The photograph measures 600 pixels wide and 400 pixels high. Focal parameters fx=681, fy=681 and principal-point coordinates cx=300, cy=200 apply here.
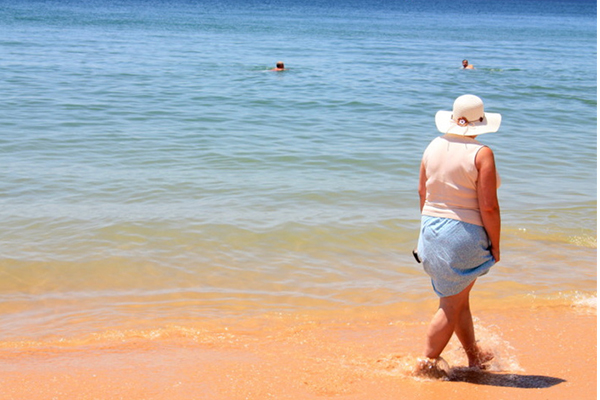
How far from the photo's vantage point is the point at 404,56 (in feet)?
88.3

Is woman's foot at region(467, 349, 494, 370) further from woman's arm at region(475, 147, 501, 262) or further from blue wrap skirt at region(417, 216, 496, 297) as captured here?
woman's arm at region(475, 147, 501, 262)

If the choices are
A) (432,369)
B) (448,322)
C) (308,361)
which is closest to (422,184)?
(448,322)

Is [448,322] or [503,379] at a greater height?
[448,322]

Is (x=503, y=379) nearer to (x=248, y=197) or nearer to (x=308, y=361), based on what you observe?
(x=308, y=361)

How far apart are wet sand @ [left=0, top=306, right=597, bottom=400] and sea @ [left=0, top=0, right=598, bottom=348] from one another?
0.21 meters

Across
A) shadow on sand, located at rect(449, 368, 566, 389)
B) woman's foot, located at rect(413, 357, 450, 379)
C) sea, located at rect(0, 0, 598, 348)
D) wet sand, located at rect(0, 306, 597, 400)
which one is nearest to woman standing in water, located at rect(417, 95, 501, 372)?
woman's foot, located at rect(413, 357, 450, 379)

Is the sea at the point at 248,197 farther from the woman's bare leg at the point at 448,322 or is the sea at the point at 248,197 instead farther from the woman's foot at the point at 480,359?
the woman's bare leg at the point at 448,322

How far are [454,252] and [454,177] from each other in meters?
0.39

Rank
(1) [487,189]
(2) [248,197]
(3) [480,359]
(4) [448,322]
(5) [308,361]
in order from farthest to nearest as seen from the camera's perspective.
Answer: (2) [248,197], (5) [308,361], (3) [480,359], (4) [448,322], (1) [487,189]

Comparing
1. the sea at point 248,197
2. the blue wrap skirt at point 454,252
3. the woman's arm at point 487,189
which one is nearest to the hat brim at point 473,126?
the woman's arm at point 487,189

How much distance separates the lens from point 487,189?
11.1 ft

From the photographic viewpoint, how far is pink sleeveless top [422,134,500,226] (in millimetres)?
3434

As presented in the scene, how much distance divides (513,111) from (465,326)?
40.0 feet

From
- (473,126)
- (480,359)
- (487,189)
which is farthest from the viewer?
(480,359)
